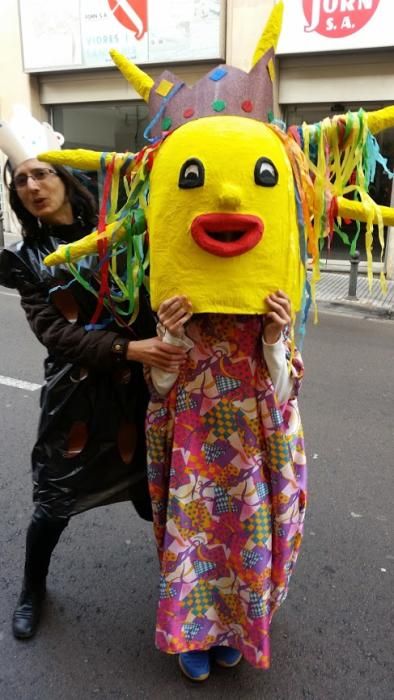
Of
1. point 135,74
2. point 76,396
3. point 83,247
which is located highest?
point 135,74

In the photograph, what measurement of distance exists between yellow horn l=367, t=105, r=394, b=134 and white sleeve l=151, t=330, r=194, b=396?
0.79 m

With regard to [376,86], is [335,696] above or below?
below

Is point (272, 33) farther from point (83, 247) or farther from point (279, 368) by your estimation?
point (279, 368)

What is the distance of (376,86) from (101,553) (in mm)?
8680

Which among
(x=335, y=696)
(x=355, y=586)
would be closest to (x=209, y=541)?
(x=335, y=696)

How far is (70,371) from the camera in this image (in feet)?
6.40

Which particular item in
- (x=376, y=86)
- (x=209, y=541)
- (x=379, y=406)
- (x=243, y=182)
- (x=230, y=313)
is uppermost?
(x=376, y=86)

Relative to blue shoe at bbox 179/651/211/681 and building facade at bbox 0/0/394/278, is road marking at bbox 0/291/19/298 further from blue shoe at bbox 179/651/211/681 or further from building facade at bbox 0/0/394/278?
blue shoe at bbox 179/651/211/681

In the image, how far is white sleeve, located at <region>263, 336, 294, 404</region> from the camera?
5.23 feet

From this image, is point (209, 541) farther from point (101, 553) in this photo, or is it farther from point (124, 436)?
point (101, 553)

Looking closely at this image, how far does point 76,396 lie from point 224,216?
0.86 meters

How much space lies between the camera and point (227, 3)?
369 inches

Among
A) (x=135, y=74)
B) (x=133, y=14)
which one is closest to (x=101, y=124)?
(x=133, y=14)

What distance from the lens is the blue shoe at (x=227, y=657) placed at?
1.98m
